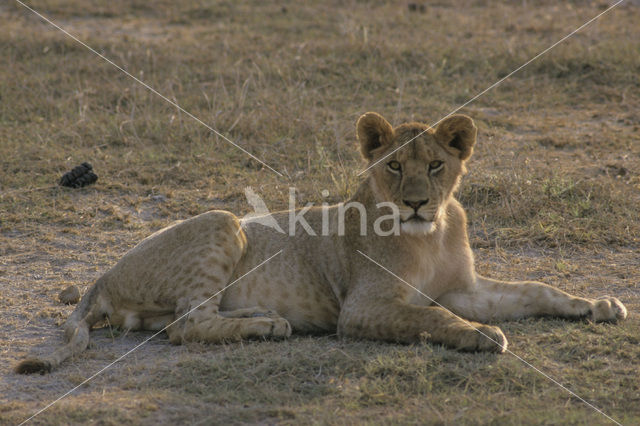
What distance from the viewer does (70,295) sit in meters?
5.42

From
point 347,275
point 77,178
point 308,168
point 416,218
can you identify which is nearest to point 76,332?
point 347,275

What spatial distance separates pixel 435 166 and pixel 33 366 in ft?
7.67

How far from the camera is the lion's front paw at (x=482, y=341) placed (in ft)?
14.0

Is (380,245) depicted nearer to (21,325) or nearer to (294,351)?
(294,351)

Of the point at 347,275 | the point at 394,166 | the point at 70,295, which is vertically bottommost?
the point at 70,295

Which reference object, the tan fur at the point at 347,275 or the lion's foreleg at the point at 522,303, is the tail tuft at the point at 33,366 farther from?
the lion's foreleg at the point at 522,303

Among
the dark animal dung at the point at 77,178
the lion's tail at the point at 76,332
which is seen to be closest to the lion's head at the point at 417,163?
the lion's tail at the point at 76,332

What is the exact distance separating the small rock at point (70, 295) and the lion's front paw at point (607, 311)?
3098mm

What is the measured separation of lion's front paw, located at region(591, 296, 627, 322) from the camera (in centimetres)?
479

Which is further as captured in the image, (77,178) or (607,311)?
(77,178)

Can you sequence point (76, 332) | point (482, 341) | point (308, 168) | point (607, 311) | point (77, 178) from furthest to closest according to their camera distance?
point (308, 168), point (77, 178), point (607, 311), point (76, 332), point (482, 341)

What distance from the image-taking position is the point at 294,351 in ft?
14.7

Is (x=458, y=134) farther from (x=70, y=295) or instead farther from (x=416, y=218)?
(x=70, y=295)

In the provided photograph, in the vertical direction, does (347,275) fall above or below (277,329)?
above
